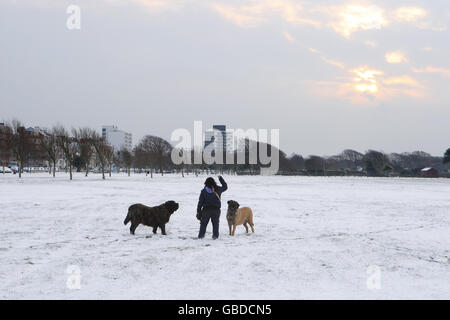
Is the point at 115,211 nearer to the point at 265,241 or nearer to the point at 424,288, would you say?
the point at 265,241

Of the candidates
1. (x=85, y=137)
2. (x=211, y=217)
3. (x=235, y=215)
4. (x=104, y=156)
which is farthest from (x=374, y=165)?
(x=211, y=217)

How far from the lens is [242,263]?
23.4ft

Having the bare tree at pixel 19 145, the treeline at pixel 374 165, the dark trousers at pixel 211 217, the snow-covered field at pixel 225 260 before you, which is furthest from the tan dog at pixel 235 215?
the treeline at pixel 374 165

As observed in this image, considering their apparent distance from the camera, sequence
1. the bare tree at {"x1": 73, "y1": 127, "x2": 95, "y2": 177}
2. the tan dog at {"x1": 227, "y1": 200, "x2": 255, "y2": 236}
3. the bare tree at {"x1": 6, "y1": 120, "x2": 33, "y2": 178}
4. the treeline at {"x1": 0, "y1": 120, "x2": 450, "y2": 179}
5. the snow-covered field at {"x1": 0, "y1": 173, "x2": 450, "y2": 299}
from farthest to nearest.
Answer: the bare tree at {"x1": 73, "y1": 127, "x2": 95, "y2": 177} < the treeline at {"x1": 0, "y1": 120, "x2": 450, "y2": 179} < the bare tree at {"x1": 6, "y1": 120, "x2": 33, "y2": 178} < the tan dog at {"x1": 227, "y1": 200, "x2": 255, "y2": 236} < the snow-covered field at {"x1": 0, "y1": 173, "x2": 450, "y2": 299}

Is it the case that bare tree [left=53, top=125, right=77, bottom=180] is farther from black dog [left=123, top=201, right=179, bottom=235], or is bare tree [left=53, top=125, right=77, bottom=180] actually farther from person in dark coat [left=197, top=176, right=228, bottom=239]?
person in dark coat [left=197, top=176, right=228, bottom=239]

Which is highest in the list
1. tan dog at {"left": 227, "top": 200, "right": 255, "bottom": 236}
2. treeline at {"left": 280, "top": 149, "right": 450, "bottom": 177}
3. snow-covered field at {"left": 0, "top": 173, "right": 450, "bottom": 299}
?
treeline at {"left": 280, "top": 149, "right": 450, "bottom": 177}

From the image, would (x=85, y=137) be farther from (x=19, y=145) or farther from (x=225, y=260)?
(x=225, y=260)

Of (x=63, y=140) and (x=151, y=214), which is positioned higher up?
(x=63, y=140)

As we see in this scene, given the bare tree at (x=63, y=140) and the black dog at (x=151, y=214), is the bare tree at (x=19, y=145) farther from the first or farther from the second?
the black dog at (x=151, y=214)

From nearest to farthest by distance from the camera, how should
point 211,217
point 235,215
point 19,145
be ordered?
point 211,217, point 235,215, point 19,145

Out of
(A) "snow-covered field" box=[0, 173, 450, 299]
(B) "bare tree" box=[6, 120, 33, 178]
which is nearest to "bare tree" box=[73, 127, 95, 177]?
(B) "bare tree" box=[6, 120, 33, 178]

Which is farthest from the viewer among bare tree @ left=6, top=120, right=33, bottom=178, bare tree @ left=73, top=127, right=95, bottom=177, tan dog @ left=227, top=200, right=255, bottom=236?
bare tree @ left=73, top=127, right=95, bottom=177
